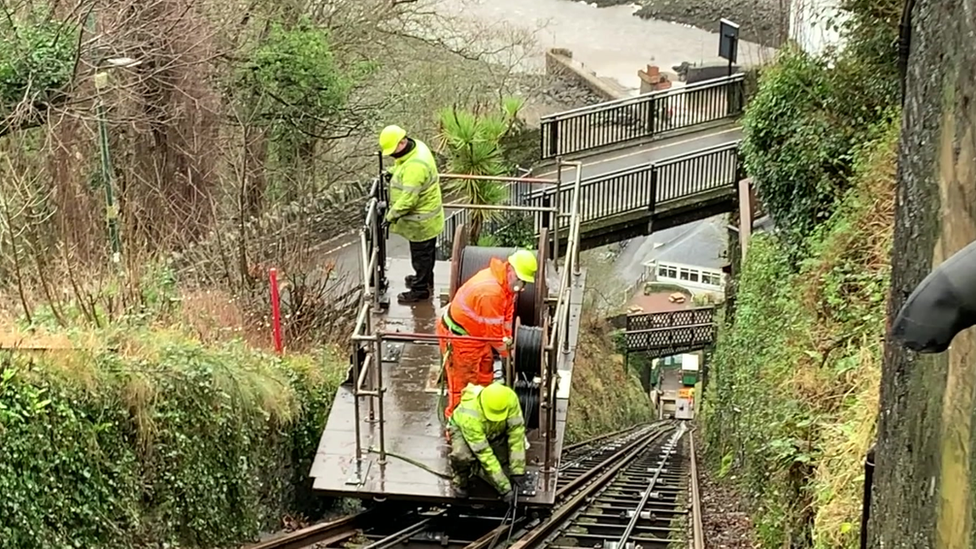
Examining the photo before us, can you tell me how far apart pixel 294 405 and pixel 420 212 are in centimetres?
226

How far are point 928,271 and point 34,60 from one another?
11082mm

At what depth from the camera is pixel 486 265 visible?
33.7 ft

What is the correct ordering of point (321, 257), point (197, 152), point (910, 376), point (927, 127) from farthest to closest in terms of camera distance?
point (321, 257)
point (197, 152)
point (910, 376)
point (927, 127)

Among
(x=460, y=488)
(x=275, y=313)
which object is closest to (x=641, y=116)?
(x=275, y=313)

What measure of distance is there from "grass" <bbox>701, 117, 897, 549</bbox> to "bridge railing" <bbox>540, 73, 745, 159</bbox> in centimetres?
799

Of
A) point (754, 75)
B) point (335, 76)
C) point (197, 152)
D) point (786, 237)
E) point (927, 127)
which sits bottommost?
point (927, 127)

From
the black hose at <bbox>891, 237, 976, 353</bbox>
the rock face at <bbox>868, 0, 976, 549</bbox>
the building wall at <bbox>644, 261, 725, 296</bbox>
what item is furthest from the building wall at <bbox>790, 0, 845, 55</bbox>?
the building wall at <bbox>644, 261, 725, 296</bbox>

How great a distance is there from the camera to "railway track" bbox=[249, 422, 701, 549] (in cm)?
830

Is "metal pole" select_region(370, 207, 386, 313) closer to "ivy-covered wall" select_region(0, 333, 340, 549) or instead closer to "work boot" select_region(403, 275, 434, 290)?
"work boot" select_region(403, 275, 434, 290)

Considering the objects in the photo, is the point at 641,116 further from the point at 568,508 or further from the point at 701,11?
the point at 701,11

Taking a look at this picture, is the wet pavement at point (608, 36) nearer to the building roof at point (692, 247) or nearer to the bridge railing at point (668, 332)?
the building roof at point (692, 247)

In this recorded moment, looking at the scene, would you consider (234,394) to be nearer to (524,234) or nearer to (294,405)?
(294,405)

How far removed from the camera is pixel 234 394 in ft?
27.5

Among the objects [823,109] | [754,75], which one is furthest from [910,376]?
[754,75]
